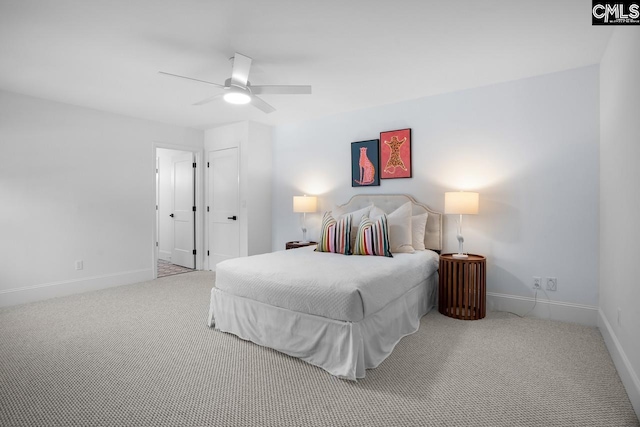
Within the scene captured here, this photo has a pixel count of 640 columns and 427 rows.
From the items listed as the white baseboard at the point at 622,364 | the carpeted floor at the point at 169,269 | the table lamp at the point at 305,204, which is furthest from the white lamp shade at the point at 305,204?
the white baseboard at the point at 622,364

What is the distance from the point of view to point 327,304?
2188 millimetres

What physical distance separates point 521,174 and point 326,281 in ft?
7.96

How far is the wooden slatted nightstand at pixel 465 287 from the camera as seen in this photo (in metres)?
3.14

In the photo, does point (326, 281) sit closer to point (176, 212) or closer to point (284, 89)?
point (284, 89)

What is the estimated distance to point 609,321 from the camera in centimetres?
256

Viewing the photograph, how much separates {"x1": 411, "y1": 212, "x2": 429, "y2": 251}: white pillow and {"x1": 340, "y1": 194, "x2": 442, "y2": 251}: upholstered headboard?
11 cm

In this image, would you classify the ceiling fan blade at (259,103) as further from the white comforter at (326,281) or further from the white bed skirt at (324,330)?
the white bed skirt at (324,330)

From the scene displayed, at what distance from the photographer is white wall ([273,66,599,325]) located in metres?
3.04

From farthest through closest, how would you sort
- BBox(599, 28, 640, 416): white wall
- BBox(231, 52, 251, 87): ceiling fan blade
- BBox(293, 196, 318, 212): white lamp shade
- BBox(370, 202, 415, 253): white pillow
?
1. BBox(293, 196, 318, 212): white lamp shade
2. BBox(370, 202, 415, 253): white pillow
3. BBox(231, 52, 251, 87): ceiling fan blade
4. BBox(599, 28, 640, 416): white wall

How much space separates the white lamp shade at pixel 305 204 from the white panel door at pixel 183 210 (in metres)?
2.20

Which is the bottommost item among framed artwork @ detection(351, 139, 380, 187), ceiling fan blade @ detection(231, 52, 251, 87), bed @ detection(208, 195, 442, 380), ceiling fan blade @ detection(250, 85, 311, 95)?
bed @ detection(208, 195, 442, 380)

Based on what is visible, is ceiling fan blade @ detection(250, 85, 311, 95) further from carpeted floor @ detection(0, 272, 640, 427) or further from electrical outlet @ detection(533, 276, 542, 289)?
electrical outlet @ detection(533, 276, 542, 289)

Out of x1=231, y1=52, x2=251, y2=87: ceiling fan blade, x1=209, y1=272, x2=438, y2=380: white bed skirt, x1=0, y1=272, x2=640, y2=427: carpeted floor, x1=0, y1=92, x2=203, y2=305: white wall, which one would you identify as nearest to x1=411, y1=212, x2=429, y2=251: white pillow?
x1=209, y1=272, x2=438, y2=380: white bed skirt

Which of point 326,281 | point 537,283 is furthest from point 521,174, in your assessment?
point 326,281
